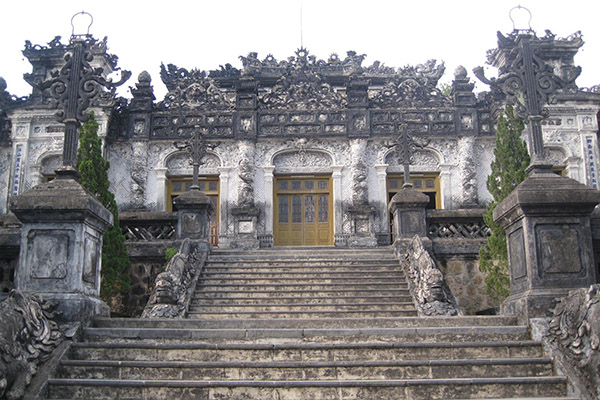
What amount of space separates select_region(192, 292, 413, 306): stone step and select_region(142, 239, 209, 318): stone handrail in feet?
1.18

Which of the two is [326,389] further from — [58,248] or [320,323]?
[58,248]

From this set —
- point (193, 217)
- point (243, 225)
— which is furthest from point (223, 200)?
point (193, 217)

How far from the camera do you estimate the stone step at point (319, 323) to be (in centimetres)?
726

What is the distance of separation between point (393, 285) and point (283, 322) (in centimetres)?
518

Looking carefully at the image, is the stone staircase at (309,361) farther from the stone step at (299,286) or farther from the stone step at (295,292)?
the stone step at (299,286)

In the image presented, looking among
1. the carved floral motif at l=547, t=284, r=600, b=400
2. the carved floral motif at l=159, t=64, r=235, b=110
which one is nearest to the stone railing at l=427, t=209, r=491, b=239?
the carved floral motif at l=547, t=284, r=600, b=400

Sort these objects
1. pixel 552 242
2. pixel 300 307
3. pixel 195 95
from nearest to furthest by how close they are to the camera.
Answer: pixel 552 242 < pixel 300 307 < pixel 195 95

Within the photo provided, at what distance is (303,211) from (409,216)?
21.0ft

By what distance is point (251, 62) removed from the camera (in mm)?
Answer: 21719

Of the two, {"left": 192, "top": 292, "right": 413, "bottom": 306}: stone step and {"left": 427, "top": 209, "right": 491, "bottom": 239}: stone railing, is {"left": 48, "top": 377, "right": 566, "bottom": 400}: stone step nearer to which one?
{"left": 192, "top": 292, "right": 413, "bottom": 306}: stone step

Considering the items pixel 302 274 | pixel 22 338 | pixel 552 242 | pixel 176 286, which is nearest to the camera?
pixel 22 338

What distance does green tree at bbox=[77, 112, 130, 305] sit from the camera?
12.7 m

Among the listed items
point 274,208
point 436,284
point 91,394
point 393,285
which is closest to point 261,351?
point 91,394

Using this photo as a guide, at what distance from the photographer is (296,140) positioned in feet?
64.6
